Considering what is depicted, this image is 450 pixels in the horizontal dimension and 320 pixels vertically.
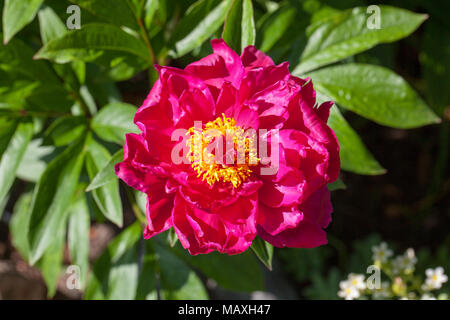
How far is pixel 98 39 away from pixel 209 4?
310 mm

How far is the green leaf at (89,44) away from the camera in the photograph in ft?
3.63

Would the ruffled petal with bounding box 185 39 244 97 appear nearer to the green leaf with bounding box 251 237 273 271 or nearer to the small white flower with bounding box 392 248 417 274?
the green leaf with bounding box 251 237 273 271

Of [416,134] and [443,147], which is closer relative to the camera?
[443,147]

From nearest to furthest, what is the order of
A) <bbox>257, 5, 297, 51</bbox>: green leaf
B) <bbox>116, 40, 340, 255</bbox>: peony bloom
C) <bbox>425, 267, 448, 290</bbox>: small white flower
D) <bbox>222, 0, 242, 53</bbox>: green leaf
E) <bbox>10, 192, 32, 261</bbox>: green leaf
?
1. <bbox>116, 40, 340, 255</bbox>: peony bloom
2. <bbox>222, 0, 242, 53</bbox>: green leaf
3. <bbox>257, 5, 297, 51</bbox>: green leaf
4. <bbox>425, 267, 448, 290</bbox>: small white flower
5. <bbox>10, 192, 32, 261</bbox>: green leaf

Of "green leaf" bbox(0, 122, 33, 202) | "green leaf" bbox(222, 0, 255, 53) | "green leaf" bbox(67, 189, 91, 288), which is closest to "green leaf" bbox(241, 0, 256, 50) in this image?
"green leaf" bbox(222, 0, 255, 53)

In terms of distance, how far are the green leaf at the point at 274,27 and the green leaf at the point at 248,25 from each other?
0.21 meters

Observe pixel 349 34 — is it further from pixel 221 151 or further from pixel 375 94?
pixel 221 151

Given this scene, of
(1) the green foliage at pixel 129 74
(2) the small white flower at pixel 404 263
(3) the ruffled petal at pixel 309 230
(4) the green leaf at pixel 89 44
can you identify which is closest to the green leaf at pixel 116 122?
(1) the green foliage at pixel 129 74

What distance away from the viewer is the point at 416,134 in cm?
248

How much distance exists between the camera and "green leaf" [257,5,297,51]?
4.35ft

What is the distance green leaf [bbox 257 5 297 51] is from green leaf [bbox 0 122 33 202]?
73 cm

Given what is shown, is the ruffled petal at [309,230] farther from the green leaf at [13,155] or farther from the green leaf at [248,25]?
the green leaf at [13,155]
